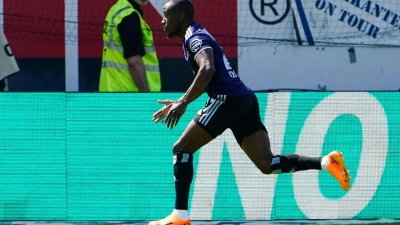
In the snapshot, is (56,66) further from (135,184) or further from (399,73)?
(399,73)

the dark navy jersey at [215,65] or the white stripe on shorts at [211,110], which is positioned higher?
the dark navy jersey at [215,65]

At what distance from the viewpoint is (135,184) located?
25.4ft

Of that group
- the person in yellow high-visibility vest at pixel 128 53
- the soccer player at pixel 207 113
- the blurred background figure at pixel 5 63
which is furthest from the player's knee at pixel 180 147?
the blurred background figure at pixel 5 63

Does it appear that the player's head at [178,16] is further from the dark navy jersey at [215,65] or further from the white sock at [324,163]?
the white sock at [324,163]

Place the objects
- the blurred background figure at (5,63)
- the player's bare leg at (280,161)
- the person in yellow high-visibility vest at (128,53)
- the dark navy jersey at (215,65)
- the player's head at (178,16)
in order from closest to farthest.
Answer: the dark navy jersey at (215,65) < the player's head at (178,16) < the player's bare leg at (280,161) < the person in yellow high-visibility vest at (128,53) < the blurred background figure at (5,63)

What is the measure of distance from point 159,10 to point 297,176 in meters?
3.50

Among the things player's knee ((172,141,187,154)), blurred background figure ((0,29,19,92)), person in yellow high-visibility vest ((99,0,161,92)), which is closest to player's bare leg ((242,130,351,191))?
player's knee ((172,141,187,154))

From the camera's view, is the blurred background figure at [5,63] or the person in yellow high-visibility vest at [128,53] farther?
the blurred background figure at [5,63]

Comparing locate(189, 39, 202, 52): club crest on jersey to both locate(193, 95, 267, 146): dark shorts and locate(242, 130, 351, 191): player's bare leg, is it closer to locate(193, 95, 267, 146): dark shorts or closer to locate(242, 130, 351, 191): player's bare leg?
locate(193, 95, 267, 146): dark shorts

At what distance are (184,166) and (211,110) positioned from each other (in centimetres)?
44

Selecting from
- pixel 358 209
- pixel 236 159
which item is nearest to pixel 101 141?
pixel 236 159

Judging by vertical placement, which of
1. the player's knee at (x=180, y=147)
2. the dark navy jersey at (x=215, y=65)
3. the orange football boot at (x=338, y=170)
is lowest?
the orange football boot at (x=338, y=170)

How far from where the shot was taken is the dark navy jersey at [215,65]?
6.21 m

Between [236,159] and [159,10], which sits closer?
[236,159]
